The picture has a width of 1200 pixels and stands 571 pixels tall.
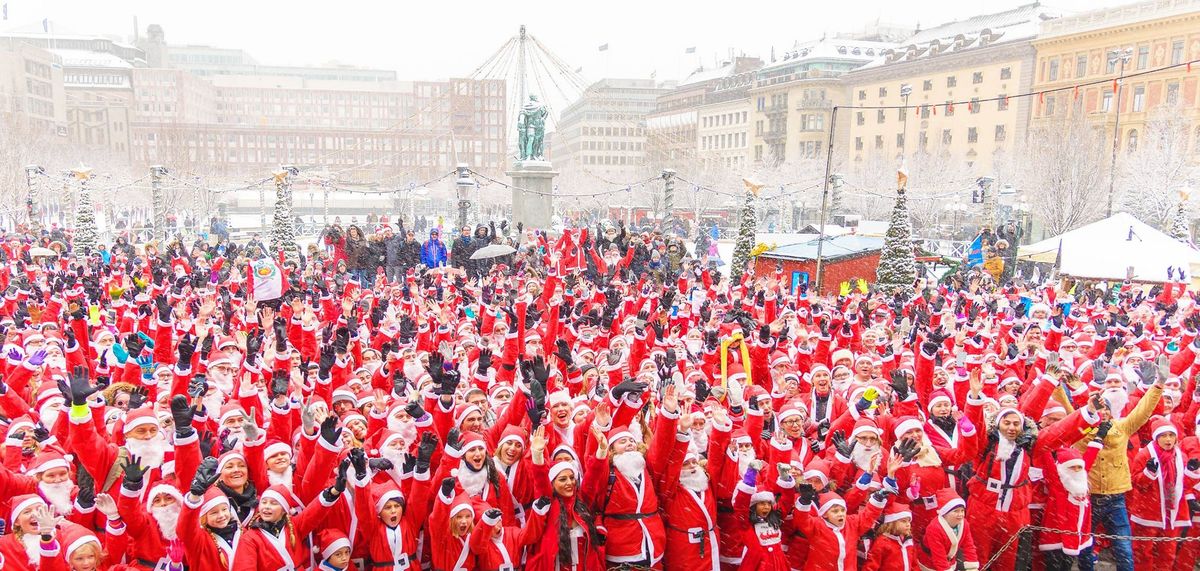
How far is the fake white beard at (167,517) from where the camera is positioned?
156 inches

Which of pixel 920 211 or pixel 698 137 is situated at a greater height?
pixel 698 137

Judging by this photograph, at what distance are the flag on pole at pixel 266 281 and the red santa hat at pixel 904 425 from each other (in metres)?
9.89

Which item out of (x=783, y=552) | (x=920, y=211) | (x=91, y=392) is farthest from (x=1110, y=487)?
(x=920, y=211)

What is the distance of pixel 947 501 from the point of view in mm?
4590

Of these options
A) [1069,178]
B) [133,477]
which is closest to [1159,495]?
[133,477]

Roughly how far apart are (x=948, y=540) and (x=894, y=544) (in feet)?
1.40

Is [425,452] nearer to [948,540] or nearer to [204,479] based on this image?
[204,479]

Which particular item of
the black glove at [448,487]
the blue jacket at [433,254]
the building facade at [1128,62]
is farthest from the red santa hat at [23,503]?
the building facade at [1128,62]

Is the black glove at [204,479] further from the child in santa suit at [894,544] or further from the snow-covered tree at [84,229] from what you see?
the snow-covered tree at [84,229]

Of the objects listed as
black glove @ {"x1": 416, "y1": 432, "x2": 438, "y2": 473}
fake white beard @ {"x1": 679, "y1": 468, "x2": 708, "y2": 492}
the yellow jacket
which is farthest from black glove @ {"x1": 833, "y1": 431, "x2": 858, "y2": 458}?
black glove @ {"x1": 416, "y1": 432, "x2": 438, "y2": 473}

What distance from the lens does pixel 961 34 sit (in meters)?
56.4

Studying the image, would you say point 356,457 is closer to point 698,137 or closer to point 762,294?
point 762,294

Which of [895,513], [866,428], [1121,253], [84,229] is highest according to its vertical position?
[1121,253]

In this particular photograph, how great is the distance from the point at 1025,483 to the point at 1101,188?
3197cm
